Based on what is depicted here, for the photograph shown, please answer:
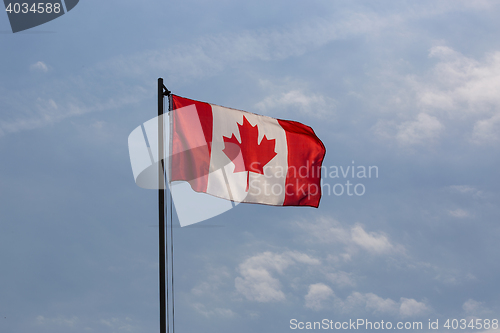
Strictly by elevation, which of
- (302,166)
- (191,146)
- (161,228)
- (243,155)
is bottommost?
(161,228)

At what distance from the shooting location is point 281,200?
14578mm

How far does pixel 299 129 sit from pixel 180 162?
5.14 meters

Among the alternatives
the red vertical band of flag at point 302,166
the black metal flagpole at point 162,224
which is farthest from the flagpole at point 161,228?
the red vertical band of flag at point 302,166

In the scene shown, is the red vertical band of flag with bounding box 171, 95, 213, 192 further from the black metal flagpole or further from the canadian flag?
the black metal flagpole

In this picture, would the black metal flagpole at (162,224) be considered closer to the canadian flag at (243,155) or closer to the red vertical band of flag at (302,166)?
the canadian flag at (243,155)

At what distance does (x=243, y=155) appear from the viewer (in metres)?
13.9

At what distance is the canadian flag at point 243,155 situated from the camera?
41.0 feet

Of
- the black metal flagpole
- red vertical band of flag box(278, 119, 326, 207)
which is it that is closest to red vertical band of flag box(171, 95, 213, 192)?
the black metal flagpole

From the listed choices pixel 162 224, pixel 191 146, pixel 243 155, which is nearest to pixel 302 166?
pixel 243 155

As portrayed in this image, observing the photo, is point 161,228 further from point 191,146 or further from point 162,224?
point 191,146

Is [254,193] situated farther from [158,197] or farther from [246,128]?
[158,197]

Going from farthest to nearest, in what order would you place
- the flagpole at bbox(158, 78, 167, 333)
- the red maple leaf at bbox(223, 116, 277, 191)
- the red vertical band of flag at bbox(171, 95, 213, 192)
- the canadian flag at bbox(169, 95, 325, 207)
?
1. the red maple leaf at bbox(223, 116, 277, 191)
2. the canadian flag at bbox(169, 95, 325, 207)
3. the red vertical band of flag at bbox(171, 95, 213, 192)
4. the flagpole at bbox(158, 78, 167, 333)

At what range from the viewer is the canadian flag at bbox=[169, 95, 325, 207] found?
1250cm

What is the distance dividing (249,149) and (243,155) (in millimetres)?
339
